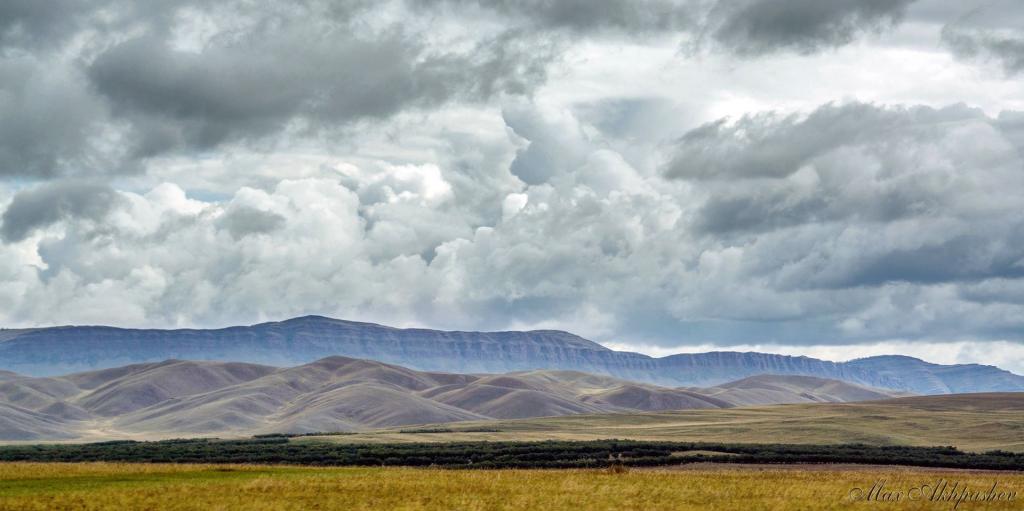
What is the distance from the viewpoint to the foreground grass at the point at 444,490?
45.8 meters

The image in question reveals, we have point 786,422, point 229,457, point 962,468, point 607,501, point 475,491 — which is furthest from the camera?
point 786,422

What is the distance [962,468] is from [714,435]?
79.2 meters

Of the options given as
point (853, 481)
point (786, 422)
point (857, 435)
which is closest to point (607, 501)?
point (853, 481)

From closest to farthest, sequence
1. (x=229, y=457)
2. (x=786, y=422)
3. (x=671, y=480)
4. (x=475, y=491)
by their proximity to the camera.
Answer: (x=475, y=491), (x=671, y=480), (x=229, y=457), (x=786, y=422)

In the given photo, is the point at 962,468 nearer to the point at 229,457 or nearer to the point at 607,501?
the point at 607,501

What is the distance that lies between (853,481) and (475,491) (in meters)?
22.9

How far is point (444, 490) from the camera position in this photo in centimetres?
5356

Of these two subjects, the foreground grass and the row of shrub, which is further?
the row of shrub

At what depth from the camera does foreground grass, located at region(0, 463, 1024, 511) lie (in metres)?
45.8

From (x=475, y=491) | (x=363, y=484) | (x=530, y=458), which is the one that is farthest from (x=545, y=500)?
(x=530, y=458)

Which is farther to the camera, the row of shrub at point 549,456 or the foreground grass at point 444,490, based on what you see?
the row of shrub at point 549,456

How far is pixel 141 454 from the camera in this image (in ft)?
400

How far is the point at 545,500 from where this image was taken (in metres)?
48.0

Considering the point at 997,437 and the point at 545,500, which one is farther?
the point at 997,437
